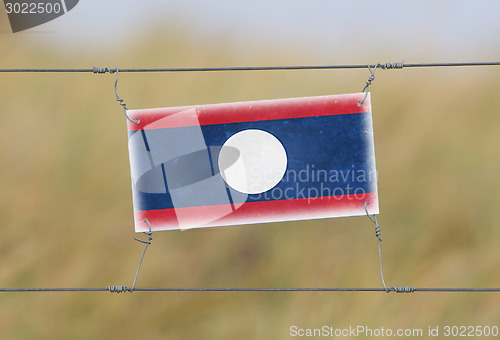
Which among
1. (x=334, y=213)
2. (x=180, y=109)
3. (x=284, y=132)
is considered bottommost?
(x=334, y=213)

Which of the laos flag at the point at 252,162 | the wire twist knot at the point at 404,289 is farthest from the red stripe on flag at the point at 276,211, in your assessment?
the wire twist knot at the point at 404,289

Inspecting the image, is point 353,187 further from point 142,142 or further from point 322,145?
point 142,142

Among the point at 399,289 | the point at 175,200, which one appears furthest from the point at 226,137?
the point at 399,289

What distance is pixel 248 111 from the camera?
7.39ft

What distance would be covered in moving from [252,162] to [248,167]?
0.08 feet

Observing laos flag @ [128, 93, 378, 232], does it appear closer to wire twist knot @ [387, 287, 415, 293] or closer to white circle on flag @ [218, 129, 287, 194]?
white circle on flag @ [218, 129, 287, 194]

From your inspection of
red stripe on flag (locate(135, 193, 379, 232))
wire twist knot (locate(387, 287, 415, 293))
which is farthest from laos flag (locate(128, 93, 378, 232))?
wire twist knot (locate(387, 287, 415, 293))

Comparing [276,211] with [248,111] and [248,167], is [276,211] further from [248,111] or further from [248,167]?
[248,111]

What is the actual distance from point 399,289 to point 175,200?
92 cm

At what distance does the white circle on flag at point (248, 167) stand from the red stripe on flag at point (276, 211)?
0.07 metres

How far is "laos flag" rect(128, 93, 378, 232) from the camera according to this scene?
2225mm

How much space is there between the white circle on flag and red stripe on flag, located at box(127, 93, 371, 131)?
10 cm

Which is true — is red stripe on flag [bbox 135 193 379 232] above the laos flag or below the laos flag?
below

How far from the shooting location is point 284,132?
7.39 ft
